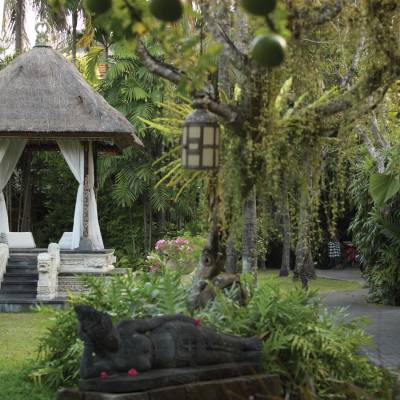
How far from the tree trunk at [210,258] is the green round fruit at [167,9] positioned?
5.09m

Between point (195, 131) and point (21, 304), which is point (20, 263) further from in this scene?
point (195, 131)

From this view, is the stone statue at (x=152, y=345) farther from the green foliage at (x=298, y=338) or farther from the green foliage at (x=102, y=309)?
the green foliage at (x=102, y=309)

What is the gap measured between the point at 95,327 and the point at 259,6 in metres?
4.07

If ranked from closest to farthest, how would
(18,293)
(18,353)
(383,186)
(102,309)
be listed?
(102,309), (18,353), (383,186), (18,293)

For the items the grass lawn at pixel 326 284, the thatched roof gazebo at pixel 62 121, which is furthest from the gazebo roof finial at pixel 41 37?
the grass lawn at pixel 326 284

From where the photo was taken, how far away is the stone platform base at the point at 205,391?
6081 millimetres

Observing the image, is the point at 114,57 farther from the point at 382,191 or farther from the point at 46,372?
the point at 46,372

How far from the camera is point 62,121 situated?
16375 millimetres

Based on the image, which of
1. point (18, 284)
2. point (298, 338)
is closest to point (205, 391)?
point (298, 338)

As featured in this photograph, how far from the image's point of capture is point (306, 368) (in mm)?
7121

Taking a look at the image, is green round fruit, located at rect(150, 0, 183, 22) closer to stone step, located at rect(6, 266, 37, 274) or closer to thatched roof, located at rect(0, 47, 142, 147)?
thatched roof, located at rect(0, 47, 142, 147)

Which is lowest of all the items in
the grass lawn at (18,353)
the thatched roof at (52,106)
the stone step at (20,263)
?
the grass lawn at (18,353)

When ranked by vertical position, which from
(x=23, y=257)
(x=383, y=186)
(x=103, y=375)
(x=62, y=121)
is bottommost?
(x=103, y=375)

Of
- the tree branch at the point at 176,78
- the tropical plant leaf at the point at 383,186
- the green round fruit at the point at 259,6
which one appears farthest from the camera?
the tropical plant leaf at the point at 383,186
